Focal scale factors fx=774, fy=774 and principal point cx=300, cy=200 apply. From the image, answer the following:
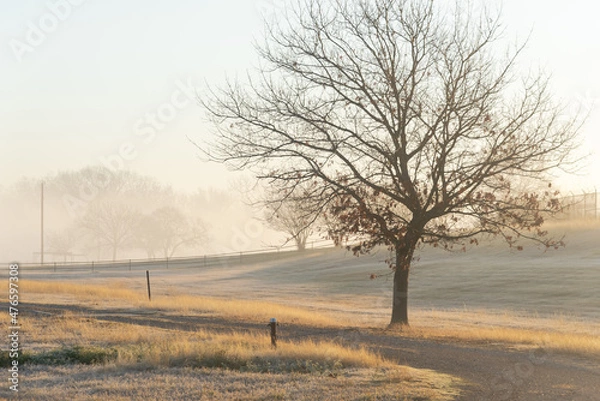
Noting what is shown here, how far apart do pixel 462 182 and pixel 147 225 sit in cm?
10870

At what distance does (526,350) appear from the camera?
19.3 metres

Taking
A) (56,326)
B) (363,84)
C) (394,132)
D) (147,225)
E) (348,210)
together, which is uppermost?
(147,225)

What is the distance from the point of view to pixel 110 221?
121m

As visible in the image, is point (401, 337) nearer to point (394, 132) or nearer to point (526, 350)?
point (526, 350)

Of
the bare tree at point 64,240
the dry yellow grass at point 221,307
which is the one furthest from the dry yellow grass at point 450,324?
the bare tree at point 64,240

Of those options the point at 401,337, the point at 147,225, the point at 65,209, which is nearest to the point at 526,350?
the point at 401,337

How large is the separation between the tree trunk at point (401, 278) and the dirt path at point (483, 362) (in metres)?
1.82

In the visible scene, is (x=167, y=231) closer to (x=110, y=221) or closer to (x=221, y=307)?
(x=110, y=221)

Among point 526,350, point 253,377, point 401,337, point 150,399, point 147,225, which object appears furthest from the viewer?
point 147,225

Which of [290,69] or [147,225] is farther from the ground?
[147,225]

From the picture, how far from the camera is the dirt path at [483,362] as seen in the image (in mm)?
13078

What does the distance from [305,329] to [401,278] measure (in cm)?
354

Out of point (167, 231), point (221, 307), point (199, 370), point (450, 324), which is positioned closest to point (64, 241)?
point (167, 231)

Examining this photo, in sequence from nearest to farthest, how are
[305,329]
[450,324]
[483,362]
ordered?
[483,362] → [305,329] → [450,324]
